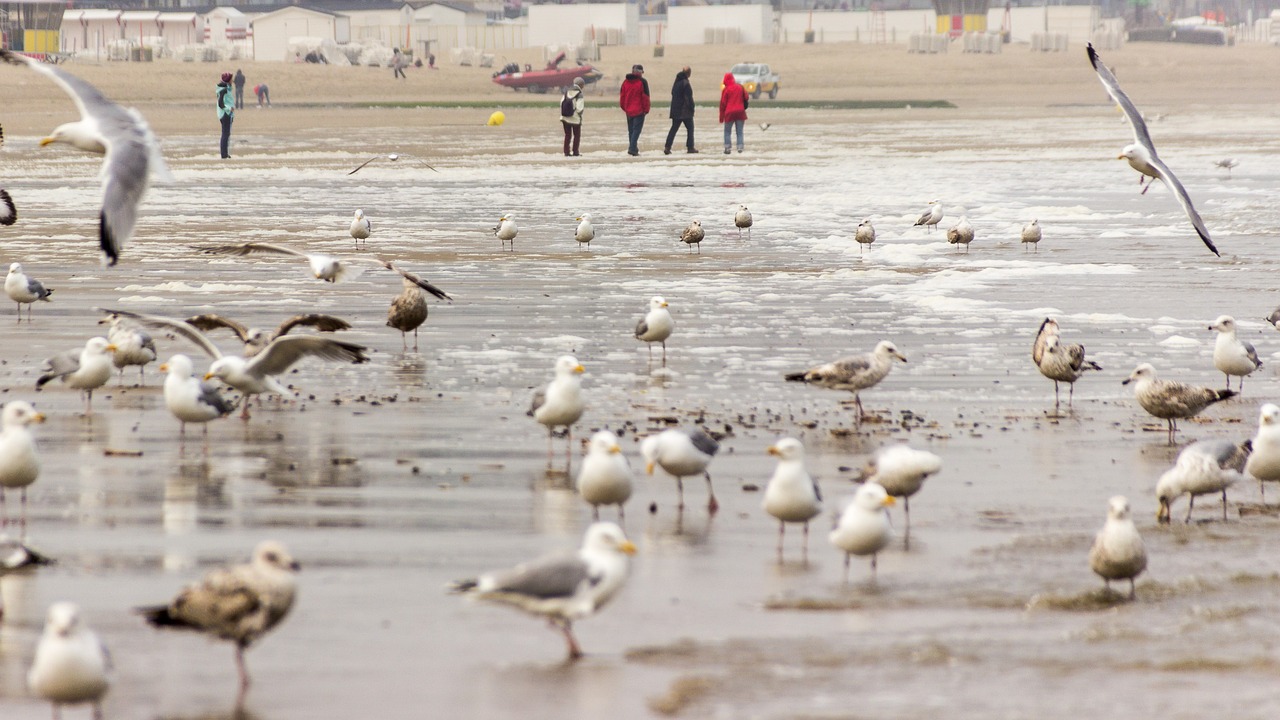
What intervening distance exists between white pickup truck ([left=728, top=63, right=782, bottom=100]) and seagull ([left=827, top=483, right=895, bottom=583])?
211 feet

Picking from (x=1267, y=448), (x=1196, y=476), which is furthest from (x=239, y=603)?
(x=1267, y=448)

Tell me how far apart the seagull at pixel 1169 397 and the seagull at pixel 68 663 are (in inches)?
268

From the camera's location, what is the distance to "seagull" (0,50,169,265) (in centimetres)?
1023

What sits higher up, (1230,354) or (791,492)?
(1230,354)

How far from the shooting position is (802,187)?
30.0 m

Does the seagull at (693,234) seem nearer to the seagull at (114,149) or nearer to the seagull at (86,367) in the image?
the seagull at (114,149)

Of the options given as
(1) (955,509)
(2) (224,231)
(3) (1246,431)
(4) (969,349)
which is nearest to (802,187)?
(2) (224,231)

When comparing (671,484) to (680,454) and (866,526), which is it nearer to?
(680,454)

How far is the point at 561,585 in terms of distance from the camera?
6.16 metres

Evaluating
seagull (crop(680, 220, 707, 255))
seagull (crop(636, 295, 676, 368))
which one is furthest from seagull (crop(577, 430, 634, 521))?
seagull (crop(680, 220, 707, 255))

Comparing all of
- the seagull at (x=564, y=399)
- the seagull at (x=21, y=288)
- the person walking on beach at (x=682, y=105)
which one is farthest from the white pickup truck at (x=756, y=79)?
the seagull at (x=564, y=399)

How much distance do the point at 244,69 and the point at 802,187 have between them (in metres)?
51.4

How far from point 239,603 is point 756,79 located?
219 ft

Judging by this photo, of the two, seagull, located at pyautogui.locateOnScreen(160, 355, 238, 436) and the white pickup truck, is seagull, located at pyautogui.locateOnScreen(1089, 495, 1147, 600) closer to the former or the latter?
seagull, located at pyautogui.locateOnScreen(160, 355, 238, 436)
